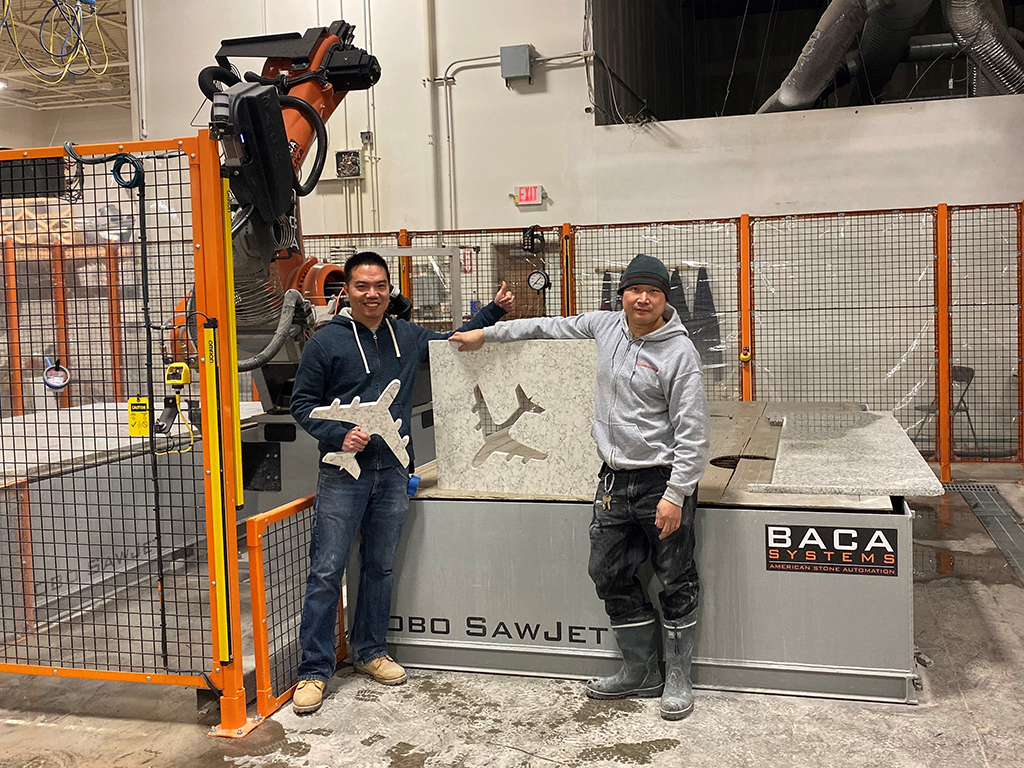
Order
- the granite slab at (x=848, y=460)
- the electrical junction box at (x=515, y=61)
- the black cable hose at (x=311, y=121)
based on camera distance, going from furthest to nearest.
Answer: the electrical junction box at (x=515, y=61) → the black cable hose at (x=311, y=121) → the granite slab at (x=848, y=460)

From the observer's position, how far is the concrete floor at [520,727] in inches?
110

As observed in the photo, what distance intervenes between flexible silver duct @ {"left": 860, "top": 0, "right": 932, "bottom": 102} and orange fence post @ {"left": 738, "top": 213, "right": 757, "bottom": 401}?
2246 mm

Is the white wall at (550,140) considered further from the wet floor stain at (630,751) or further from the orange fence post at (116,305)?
the wet floor stain at (630,751)

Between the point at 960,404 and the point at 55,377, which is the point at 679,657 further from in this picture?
the point at 960,404

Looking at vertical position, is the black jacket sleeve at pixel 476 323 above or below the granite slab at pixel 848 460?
above

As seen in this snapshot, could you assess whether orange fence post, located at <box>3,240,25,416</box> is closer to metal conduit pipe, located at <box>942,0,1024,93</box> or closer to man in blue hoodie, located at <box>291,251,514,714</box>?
man in blue hoodie, located at <box>291,251,514,714</box>

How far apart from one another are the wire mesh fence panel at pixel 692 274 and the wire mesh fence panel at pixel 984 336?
69.2 inches

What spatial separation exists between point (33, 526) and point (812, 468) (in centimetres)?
338

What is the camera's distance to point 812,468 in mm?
3424

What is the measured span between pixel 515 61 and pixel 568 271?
88.4 inches

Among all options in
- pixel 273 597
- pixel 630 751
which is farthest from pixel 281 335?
pixel 630 751

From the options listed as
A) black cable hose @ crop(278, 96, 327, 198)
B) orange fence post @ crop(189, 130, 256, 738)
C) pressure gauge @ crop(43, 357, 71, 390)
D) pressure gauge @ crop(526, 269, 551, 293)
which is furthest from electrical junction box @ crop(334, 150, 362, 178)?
orange fence post @ crop(189, 130, 256, 738)

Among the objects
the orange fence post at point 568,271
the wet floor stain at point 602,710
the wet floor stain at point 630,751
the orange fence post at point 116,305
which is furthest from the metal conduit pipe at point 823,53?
the wet floor stain at point 630,751

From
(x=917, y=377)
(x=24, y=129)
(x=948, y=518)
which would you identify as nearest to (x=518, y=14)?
(x=917, y=377)
